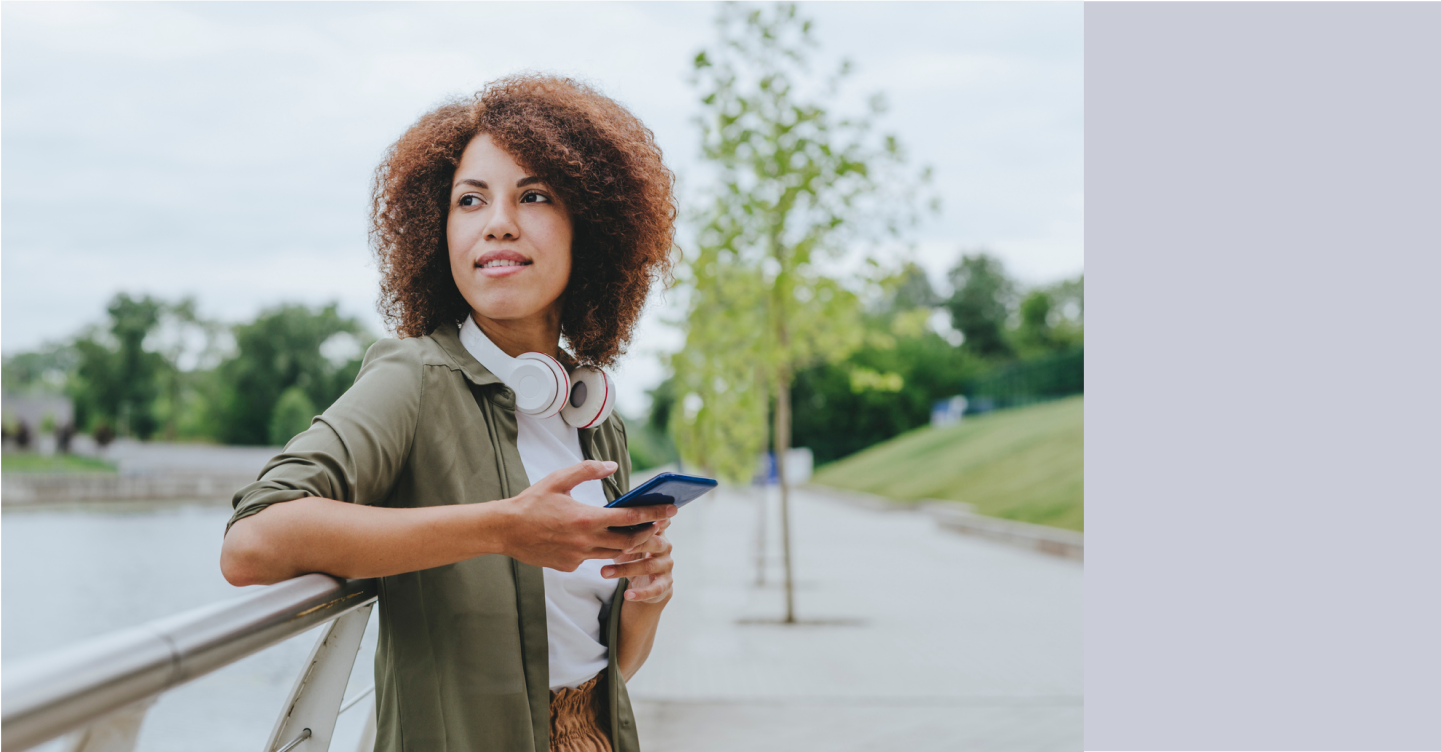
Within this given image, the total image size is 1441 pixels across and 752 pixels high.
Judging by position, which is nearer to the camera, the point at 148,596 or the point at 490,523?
the point at 490,523

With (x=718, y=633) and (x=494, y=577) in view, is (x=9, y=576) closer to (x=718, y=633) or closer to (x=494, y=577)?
(x=718, y=633)

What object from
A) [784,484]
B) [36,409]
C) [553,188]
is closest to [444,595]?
[553,188]

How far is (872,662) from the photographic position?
7.24 metres

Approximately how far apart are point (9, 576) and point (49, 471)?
43.0 metres

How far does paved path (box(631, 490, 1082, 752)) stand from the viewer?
212 inches

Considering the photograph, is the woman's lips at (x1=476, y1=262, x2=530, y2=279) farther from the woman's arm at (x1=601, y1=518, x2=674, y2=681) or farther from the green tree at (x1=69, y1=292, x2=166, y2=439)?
the green tree at (x1=69, y1=292, x2=166, y2=439)

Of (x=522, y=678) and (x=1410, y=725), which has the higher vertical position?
(x=522, y=678)

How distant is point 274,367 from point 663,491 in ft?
247

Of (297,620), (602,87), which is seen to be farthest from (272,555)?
(602,87)

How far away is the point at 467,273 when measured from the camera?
1.62 metres

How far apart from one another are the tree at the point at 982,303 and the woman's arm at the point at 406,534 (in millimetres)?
76187

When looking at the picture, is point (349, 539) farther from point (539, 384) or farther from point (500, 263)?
point (500, 263)

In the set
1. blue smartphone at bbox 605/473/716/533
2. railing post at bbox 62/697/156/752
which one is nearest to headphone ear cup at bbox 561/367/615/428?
blue smartphone at bbox 605/473/716/533

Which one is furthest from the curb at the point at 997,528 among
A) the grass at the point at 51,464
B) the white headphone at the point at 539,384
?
the grass at the point at 51,464
